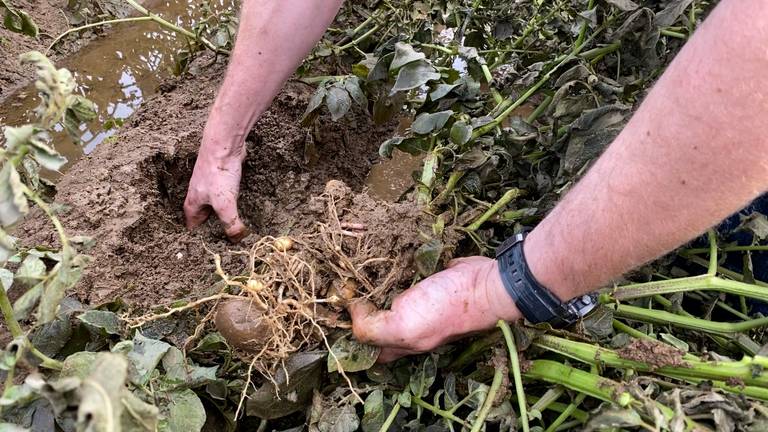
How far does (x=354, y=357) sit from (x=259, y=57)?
0.76m

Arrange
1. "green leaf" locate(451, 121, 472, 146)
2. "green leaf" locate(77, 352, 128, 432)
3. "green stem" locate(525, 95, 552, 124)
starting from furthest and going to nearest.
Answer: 1. "green stem" locate(525, 95, 552, 124)
2. "green leaf" locate(451, 121, 472, 146)
3. "green leaf" locate(77, 352, 128, 432)

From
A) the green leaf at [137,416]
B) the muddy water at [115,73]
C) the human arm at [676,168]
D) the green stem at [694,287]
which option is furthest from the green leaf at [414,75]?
the muddy water at [115,73]

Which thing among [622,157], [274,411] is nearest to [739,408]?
[622,157]

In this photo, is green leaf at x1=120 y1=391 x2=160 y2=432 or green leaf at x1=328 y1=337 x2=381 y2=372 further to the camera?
green leaf at x1=328 y1=337 x2=381 y2=372

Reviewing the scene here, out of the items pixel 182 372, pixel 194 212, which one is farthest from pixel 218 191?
pixel 182 372

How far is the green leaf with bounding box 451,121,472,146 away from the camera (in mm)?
1332

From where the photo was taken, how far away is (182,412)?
40.7 inches

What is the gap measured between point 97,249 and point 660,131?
1.27 metres

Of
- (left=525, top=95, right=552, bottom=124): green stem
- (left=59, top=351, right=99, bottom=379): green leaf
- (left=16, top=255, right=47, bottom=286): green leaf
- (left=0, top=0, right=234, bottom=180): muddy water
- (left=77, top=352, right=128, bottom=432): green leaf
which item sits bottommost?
(left=0, top=0, right=234, bottom=180): muddy water

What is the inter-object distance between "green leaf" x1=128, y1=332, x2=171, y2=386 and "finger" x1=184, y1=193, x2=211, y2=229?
65 centimetres

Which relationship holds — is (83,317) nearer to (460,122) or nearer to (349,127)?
(460,122)

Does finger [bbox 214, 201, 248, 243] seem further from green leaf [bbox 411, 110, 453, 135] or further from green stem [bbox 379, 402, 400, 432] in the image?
green stem [bbox 379, 402, 400, 432]

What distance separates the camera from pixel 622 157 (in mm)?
894

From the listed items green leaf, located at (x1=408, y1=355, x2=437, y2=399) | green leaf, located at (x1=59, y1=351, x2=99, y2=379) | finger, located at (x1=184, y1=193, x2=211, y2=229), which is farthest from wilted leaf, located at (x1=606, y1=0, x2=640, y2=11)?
green leaf, located at (x1=59, y1=351, x2=99, y2=379)
